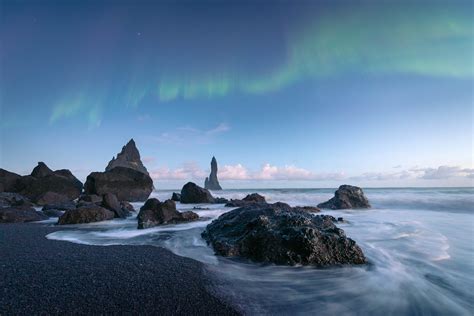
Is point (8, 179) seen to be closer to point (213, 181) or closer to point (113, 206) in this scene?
point (113, 206)

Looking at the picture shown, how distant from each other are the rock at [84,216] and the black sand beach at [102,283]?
15.7 feet

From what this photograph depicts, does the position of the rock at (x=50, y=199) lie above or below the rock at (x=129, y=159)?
below

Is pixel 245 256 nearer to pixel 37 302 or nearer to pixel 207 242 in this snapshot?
pixel 207 242

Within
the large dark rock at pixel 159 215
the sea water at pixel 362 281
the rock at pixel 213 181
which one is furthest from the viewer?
the rock at pixel 213 181

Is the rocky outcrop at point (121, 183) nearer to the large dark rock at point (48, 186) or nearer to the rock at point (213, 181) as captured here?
the large dark rock at point (48, 186)

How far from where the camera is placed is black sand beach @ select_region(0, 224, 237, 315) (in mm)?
2953

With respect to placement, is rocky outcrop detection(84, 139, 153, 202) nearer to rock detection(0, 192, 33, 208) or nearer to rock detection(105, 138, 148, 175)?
rock detection(0, 192, 33, 208)

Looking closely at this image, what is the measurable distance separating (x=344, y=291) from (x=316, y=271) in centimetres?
78

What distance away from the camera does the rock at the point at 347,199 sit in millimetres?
16989

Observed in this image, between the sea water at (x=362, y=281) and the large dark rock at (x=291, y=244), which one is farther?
the large dark rock at (x=291, y=244)

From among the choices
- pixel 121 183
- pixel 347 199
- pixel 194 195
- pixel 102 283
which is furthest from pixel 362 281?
pixel 121 183

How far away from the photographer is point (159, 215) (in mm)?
10227


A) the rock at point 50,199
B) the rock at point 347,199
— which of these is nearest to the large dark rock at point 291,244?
the rock at point 347,199

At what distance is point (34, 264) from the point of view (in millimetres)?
4535
